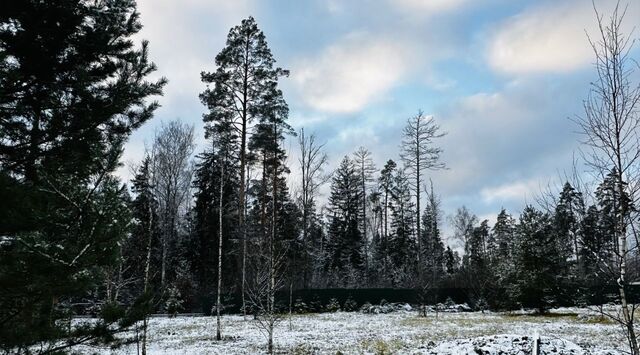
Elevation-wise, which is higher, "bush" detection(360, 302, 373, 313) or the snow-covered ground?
the snow-covered ground

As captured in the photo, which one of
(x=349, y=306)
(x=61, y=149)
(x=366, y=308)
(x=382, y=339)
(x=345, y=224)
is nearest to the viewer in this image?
(x=61, y=149)

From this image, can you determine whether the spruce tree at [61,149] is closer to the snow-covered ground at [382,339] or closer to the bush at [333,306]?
the snow-covered ground at [382,339]

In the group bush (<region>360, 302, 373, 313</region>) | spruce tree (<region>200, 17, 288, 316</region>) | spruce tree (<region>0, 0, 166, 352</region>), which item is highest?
spruce tree (<region>200, 17, 288, 316</region>)

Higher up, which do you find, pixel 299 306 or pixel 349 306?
pixel 299 306

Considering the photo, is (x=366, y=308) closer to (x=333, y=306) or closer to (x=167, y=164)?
(x=333, y=306)

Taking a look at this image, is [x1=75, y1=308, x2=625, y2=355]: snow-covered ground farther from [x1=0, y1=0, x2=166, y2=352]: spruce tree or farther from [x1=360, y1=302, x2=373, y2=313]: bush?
[x1=360, y1=302, x2=373, y2=313]: bush

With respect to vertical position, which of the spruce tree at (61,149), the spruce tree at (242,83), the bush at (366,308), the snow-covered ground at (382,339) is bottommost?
the bush at (366,308)

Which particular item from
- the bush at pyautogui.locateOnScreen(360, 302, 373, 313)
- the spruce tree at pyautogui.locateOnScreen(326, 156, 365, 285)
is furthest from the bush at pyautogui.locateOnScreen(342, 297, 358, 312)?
the spruce tree at pyautogui.locateOnScreen(326, 156, 365, 285)

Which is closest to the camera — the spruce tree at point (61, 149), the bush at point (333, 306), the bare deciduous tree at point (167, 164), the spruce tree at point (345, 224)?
the spruce tree at point (61, 149)

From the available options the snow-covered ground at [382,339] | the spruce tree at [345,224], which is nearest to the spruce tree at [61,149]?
the snow-covered ground at [382,339]

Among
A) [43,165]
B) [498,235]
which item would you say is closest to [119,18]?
[43,165]

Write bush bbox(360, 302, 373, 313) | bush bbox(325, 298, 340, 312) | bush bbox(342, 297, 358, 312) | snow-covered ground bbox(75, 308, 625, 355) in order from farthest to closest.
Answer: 1. bush bbox(342, 297, 358, 312)
2. bush bbox(325, 298, 340, 312)
3. bush bbox(360, 302, 373, 313)
4. snow-covered ground bbox(75, 308, 625, 355)

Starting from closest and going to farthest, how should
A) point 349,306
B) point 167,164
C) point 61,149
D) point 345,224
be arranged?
point 61,149 < point 167,164 < point 349,306 < point 345,224

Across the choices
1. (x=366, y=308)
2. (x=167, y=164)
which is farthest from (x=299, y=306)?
(x=167, y=164)
